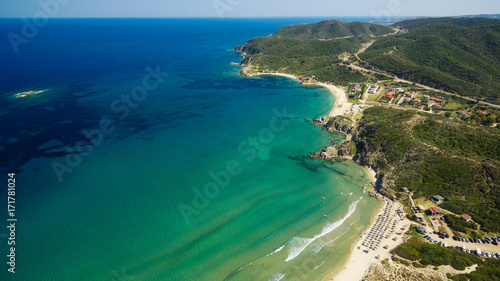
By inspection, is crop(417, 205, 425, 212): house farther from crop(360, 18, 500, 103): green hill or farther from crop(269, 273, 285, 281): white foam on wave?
crop(360, 18, 500, 103): green hill

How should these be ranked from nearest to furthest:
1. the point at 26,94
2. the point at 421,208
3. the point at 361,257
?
the point at 361,257, the point at 421,208, the point at 26,94

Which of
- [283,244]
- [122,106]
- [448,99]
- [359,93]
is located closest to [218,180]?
[283,244]

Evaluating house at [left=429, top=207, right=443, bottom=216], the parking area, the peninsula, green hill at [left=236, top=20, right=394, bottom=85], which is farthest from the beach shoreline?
green hill at [left=236, top=20, right=394, bottom=85]

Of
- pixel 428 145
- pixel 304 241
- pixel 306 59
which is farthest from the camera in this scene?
pixel 306 59

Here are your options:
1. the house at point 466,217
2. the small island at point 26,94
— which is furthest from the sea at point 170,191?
the house at point 466,217

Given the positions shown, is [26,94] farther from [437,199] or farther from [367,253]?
[437,199]

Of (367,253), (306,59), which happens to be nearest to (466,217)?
(367,253)
